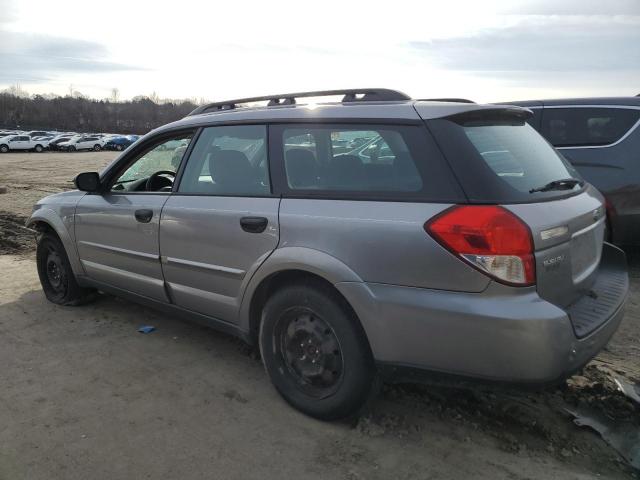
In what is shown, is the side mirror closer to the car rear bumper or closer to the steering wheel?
the steering wheel

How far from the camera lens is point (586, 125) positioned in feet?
18.5

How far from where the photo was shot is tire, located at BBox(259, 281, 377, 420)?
269 centimetres

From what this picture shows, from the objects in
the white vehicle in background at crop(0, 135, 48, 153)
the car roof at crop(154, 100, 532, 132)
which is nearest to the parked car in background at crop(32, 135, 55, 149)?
the white vehicle in background at crop(0, 135, 48, 153)

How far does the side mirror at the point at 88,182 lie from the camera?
4.26m

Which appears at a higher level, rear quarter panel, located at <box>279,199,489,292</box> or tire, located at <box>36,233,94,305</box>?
rear quarter panel, located at <box>279,199,489,292</box>

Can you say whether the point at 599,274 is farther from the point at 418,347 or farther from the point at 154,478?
the point at 154,478

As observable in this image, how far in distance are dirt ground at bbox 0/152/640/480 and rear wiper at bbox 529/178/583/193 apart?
3.36 ft

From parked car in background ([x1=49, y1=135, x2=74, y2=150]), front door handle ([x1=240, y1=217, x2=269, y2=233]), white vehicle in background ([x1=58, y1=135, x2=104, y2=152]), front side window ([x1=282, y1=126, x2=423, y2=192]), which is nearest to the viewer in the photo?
front side window ([x1=282, y1=126, x2=423, y2=192])

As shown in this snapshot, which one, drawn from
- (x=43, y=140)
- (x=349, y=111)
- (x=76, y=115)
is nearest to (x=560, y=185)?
(x=349, y=111)

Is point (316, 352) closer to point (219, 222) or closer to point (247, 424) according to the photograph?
point (247, 424)

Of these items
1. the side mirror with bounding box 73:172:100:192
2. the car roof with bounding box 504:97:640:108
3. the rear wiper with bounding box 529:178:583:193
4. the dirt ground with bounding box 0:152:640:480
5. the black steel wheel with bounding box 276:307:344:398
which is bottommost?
the dirt ground with bounding box 0:152:640:480

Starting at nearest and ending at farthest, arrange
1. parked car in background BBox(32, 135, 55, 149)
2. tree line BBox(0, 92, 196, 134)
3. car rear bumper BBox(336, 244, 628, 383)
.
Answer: car rear bumper BBox(336, 244, 628, 383), parked car in background BBox(32, 135, 55, 149), tree line BBox(0, 92, 196, 134)

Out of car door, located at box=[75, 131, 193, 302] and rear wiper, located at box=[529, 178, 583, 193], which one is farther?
car door, located at box=[75, 131, 193, 302]

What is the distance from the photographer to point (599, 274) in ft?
10.1
